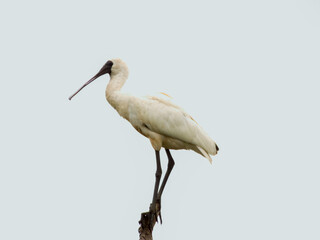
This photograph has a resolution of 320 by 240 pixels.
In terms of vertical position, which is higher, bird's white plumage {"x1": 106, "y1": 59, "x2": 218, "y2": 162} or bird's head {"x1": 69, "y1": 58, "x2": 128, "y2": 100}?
bird's head {"x1": 69, "y1": 58, "x2": 128, "y2": 100}

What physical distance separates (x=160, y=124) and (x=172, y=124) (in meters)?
0.22

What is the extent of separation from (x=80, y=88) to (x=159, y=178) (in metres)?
2.36

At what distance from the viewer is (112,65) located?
572 inches

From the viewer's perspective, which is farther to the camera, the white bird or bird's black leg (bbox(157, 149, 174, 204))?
bird's black leg (bbox(157, 149, 174, 204))

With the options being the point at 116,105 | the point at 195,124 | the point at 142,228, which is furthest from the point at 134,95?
the point at 142,228

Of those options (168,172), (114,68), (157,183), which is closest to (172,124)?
(168,172)

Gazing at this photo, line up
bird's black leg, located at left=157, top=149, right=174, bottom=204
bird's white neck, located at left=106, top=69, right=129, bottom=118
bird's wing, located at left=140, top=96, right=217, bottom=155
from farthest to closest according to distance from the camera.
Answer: bird's black leg, located at left=157, top=149, right=174, bottom=204 → bird's white neck, located at left=106, top=69, right=129, bottom=118 → bird's wing, located at left=140, top=96, right=217, bottom=155

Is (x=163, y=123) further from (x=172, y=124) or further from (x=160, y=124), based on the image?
(x=172, y=124)

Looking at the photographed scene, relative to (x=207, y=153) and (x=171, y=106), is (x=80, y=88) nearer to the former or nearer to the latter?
(x=171, y=106)

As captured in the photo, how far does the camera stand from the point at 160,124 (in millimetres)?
13859

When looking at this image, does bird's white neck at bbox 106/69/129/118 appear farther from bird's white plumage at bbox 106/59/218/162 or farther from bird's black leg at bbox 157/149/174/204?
bird's black leg at bbox 157/149/174/204

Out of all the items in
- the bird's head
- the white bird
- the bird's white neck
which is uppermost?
the bird's head

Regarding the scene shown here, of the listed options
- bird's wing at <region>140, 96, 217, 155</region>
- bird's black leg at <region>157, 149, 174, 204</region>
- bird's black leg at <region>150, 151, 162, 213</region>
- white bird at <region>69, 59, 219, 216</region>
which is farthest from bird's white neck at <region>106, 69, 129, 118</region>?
bird's black leg at <region>157, 149, 174, 204</region>

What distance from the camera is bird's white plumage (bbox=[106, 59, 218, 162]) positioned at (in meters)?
13.9
